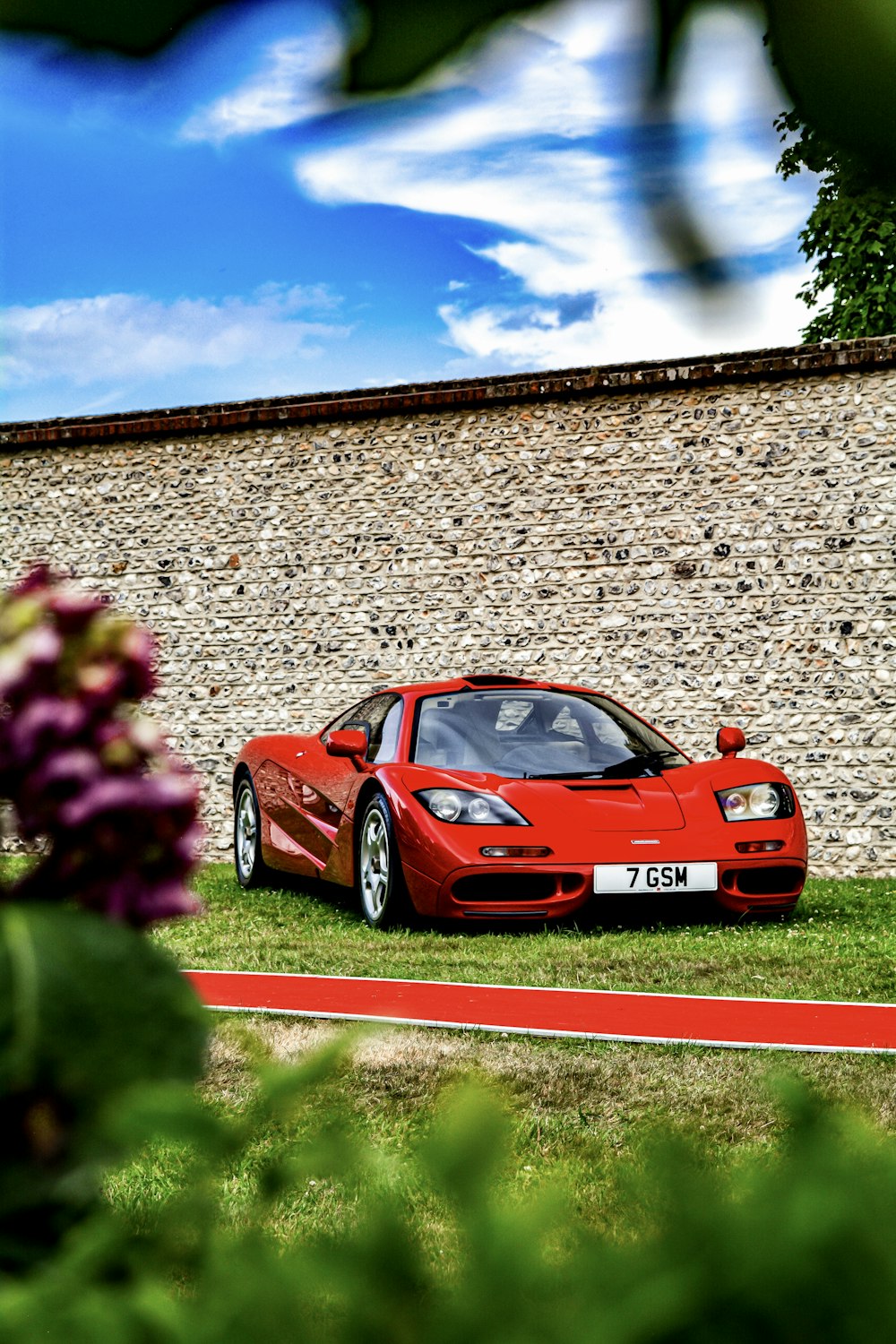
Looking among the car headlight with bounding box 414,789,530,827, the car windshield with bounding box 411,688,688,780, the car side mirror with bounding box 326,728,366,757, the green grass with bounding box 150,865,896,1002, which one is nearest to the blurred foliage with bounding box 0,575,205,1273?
the green grass with bounding box 150,865,896,1002

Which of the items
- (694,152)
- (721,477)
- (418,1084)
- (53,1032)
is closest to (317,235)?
(694,152)

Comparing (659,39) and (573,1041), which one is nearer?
(659,39)

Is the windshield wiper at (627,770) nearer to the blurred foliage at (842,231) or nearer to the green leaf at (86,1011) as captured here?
the blurred foliage at (842,231)

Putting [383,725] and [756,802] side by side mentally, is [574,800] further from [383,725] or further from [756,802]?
[383,725]

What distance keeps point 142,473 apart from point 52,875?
12492 millimetres

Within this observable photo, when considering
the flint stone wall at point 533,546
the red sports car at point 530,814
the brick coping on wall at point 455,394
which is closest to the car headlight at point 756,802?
the red sports car at point 530,814

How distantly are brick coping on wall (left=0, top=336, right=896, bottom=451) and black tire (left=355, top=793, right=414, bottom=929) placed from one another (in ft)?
12.8

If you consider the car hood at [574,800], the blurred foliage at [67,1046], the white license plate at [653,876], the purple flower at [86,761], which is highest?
the purple flower at [86,761]

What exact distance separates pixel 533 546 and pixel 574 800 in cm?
447

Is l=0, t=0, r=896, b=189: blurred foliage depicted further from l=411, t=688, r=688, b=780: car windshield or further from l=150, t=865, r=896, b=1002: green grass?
l=411, t=688, r=688, b=780: car windshield

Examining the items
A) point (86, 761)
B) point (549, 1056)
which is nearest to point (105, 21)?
point (86, 761)

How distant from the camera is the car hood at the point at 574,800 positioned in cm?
721

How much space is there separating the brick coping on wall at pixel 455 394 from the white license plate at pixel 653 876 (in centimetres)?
439

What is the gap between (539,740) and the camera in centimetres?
815
